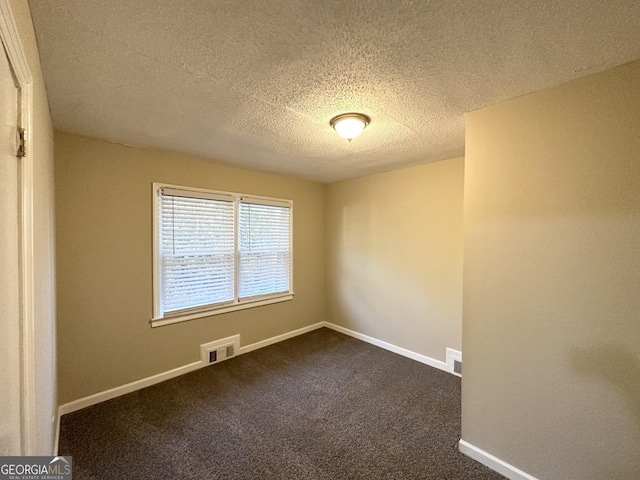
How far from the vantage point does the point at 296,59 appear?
1265 millimetres

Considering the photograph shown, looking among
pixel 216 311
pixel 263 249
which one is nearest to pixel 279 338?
pixel 216 311

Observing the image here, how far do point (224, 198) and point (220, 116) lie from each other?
4.38 ft

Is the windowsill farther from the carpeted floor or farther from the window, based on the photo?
the carpeted floor

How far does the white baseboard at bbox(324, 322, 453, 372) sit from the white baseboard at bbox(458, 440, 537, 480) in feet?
3.93

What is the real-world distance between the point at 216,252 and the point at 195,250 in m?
0.24

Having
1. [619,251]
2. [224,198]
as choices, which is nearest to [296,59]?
[619,251]

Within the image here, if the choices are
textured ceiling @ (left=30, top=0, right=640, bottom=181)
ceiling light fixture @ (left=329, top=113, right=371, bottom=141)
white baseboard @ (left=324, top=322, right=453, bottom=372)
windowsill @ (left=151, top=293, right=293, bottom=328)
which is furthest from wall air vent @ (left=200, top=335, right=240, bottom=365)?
ceiling light fixture @ (left=329, top=113, right=371, bottom=141)

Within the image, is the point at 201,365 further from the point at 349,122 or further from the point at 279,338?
the point at 349,122

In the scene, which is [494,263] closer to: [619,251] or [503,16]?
[619,251]

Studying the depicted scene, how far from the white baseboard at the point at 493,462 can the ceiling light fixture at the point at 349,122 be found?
2316mm

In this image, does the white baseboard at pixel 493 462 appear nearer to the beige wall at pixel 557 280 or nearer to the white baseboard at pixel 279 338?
the beige wall at pixel 557 280

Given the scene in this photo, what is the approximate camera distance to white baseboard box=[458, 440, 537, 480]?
1.57 meters

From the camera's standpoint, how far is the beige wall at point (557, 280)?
50.1 inches

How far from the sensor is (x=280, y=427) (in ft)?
6.68
